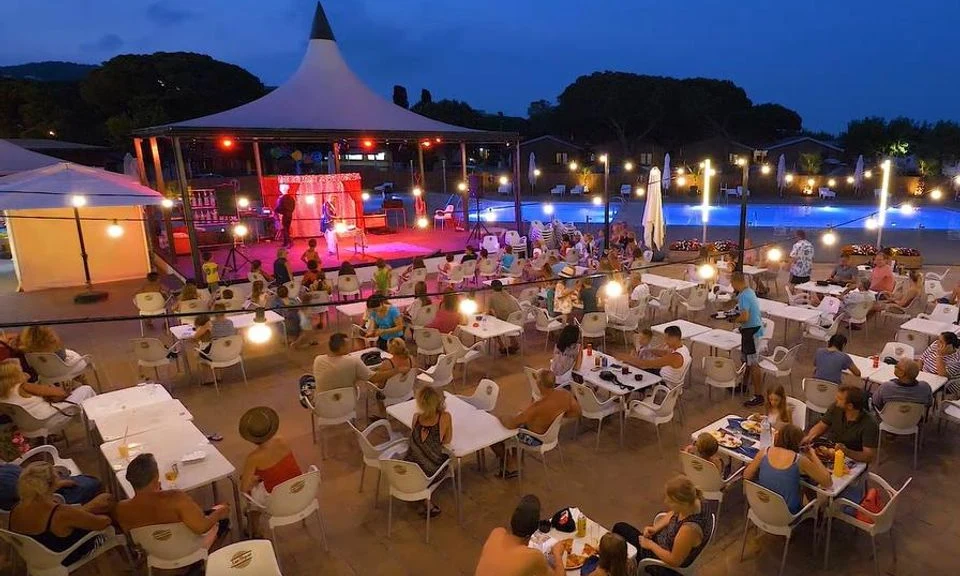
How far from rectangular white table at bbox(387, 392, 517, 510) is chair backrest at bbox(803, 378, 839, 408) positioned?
3.30m

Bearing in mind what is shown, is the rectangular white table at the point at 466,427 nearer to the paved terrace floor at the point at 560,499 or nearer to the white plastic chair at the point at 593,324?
the paved terrace floor at the point at 560,499

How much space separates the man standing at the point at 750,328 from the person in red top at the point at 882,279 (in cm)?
418

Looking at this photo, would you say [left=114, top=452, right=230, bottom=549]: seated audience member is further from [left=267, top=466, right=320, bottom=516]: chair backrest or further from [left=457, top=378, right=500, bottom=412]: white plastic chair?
[left=457, top=378, right=500, bottom=412]: white plastic chair

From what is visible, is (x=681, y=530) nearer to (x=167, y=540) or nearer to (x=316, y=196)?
(x=167, y=540)

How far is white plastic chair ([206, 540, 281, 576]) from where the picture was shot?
11.5 feet

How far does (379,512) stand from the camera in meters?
5.40

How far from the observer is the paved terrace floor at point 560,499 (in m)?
4.69

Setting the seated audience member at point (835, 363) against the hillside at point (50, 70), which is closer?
the seated audience member at point (835, 363)

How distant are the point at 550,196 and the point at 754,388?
2709 centimetres

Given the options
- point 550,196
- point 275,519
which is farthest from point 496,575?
point 550,196

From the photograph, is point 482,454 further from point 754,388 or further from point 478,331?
point 754,388

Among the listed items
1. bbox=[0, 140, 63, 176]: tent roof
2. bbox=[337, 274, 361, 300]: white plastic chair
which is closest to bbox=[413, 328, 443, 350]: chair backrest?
bbox=[337, 274, 361, 300]: white plastic chair

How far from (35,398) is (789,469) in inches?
282

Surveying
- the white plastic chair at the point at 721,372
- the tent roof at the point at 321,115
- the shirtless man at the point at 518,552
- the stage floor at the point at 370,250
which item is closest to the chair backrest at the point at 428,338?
the white plastic chair at the point at 721,372
